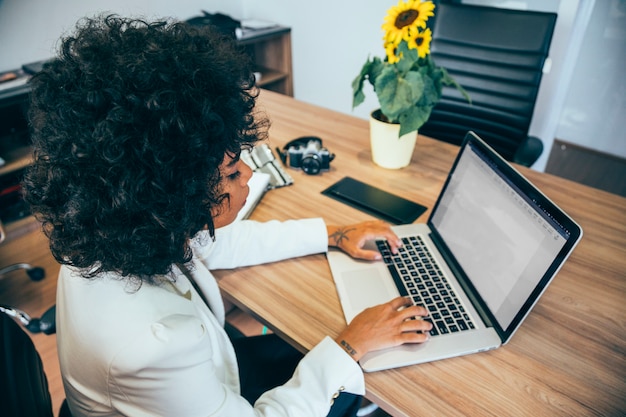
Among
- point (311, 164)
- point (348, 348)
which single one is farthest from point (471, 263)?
point (311, 164)

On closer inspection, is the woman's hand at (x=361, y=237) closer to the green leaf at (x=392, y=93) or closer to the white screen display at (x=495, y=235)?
the white screen display at (x=495, y=235)

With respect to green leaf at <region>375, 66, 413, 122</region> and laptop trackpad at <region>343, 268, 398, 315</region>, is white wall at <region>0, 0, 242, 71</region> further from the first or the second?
laptop trackpad at <region>343, 268, 398, 315</region>

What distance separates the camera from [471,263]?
2.67 ft

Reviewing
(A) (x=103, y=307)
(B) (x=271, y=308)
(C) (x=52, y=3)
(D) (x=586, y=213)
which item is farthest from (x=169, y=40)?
(C) (x=52, y=3)

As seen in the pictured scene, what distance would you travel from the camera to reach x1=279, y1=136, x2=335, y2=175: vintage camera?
48.5 inches

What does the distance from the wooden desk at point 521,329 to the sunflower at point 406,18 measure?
41 centimetres

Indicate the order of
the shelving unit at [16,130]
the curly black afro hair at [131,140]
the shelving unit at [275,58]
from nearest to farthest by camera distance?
the curly black afro hair at [131,140]
the shelving unit at [16,130]
the shelving unit at [275,58]

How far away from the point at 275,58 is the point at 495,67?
6.87ft

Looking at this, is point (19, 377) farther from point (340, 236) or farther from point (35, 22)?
point (35, 22)

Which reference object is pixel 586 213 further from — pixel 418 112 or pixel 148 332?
pixel 148 332

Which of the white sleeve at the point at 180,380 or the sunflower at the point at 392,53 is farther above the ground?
the sunflower at the point at 392,53

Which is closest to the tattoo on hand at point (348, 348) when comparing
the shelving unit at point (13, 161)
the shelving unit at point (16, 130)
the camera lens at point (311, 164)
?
the camera lens at point (311, 164)

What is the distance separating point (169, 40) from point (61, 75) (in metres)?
0.16

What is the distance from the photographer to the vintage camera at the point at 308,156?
123 cm
